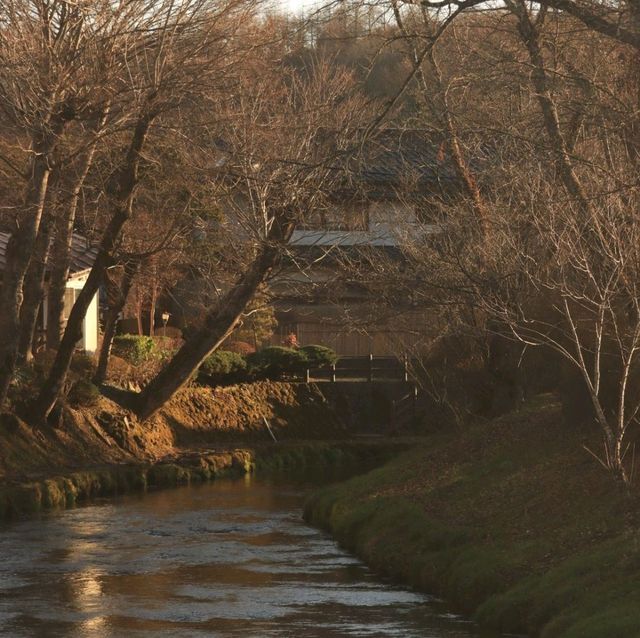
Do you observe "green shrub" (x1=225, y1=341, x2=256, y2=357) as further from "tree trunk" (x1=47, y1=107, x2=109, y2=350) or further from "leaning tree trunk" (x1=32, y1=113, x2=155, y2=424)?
"leaning tree trunk" (x1=32, y1=113, x2=155, y2=424)

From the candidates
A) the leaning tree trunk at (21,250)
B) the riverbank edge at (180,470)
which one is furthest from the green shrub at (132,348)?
the leaning tree trunk at (21,250)

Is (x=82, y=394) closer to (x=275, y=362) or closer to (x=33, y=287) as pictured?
(x=33, y=287)

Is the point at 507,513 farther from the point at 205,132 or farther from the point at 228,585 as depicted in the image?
the point at 205,132

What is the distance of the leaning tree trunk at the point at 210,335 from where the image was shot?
2845cm

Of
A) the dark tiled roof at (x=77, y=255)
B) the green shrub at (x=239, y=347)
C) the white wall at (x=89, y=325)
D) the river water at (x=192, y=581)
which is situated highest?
the dark tiled roof at (x=77, y=255)

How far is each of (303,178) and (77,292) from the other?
689 inches

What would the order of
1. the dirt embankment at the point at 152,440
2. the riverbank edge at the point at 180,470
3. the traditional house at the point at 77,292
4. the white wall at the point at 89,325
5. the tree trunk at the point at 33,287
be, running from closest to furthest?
the riverbank edge at the point at 180,470, the dirt embankment at the point at 152,440, the tree trunk at the point at 33,287, the traditional house at the point at 77,292, the white wall at the point at 89,325

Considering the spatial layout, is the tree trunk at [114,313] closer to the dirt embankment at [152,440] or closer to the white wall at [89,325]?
the dirt embankment at [152,440]

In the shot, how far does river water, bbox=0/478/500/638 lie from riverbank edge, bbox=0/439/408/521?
2.47 ft

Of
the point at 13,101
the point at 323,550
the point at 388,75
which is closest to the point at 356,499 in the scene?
the point at 323,550

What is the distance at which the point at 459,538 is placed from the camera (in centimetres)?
1750

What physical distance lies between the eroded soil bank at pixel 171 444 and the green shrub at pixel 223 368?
351 millimetres

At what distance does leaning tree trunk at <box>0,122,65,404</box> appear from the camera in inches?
985

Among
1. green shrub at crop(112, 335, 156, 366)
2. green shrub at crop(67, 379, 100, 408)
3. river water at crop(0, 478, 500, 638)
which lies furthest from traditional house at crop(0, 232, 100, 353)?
river water at crop(0, 478, 500, 638)
